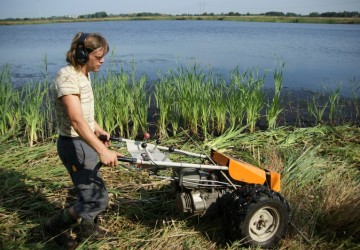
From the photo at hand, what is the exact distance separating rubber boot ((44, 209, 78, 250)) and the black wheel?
1171 mm

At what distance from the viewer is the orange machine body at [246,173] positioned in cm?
268

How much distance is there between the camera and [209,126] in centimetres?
568

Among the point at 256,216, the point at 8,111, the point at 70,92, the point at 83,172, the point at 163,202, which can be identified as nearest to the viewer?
the point at 70,92

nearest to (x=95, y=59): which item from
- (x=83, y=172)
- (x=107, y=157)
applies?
(x=107, y=157)

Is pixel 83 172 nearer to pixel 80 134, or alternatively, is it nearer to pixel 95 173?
pixel 95 173

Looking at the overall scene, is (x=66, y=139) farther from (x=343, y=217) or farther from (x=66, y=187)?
(x=343, y=217)

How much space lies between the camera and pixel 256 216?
2.65 meters

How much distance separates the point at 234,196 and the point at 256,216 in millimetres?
222

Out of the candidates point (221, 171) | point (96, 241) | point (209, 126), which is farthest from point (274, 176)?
point (209, 126)

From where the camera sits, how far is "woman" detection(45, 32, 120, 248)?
2.17m

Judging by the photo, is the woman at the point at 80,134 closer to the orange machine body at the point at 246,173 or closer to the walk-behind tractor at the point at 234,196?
the walk-behind tractor at the point at 234,196

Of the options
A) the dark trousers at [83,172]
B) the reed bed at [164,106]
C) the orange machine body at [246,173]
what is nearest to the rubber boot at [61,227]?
the dark trousers at [83,172]

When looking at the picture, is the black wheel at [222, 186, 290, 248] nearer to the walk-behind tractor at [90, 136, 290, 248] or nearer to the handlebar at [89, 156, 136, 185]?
the walk-behind tractor at [90, 136, 290, 248]

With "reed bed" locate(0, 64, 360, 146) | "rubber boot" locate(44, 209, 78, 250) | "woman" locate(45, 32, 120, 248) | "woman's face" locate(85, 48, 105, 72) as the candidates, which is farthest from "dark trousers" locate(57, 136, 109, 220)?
"reed bed" locate(0, 64, 360, 146)
